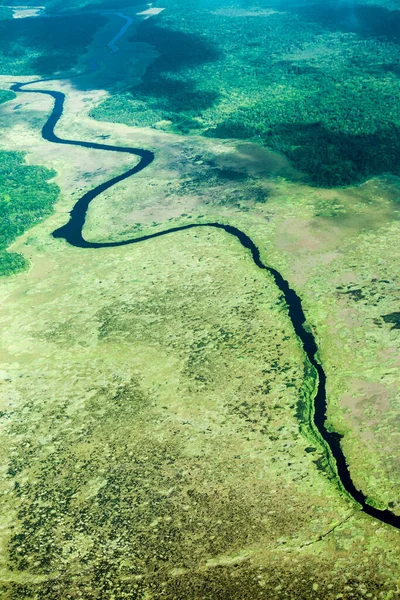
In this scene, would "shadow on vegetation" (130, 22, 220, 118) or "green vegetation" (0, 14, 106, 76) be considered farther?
"green vegetation" (0, 14, 106, 76)

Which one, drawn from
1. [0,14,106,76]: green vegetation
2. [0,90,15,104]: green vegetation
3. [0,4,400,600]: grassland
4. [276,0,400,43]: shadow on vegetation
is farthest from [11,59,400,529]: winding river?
[276,0,400,43]: shadow on vegetation

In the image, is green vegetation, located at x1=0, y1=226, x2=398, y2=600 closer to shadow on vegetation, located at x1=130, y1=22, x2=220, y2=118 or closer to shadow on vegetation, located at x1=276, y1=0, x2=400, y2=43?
shadow on vegetation, located at x1=130, y1=22, x2=220, y2=118

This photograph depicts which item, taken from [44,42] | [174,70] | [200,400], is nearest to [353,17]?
[174,70]

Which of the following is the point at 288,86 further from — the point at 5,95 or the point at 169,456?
the point at 169,456

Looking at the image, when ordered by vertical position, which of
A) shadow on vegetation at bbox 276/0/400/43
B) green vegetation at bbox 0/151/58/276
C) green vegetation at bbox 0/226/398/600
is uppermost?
shadow on vegetation at bbox 276/0/400/43

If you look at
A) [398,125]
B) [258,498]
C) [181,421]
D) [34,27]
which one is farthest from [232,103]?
[34,27]

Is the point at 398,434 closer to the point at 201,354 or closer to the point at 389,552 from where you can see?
the point at 389,552

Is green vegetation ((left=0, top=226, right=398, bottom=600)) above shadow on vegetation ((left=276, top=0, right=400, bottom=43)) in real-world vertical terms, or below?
below
